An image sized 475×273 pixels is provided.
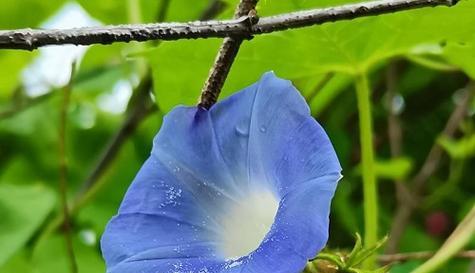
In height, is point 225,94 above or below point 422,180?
above

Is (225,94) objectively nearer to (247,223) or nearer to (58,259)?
(247,223)

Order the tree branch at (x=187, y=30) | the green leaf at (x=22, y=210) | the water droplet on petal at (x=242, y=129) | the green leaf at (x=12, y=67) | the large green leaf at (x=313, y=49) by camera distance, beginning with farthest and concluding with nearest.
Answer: the green leaf at (x=12, y=67) < the green leaf at (x=22, y=210) < the large green leaf at (x=313, y=49) < the water droplet on petal at (x=242, y=129) < the tree branch at (x=187, y=30)

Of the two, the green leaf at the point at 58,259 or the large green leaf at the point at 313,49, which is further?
the green leaf at the point at 58,259

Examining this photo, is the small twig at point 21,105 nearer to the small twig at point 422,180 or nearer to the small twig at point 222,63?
the small twig at point 422,180

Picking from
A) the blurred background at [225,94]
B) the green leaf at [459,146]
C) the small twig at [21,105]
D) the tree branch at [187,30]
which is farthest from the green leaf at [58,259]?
the tree branch at [187,30]

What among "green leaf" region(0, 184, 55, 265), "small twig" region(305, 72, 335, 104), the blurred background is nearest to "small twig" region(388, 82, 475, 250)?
the blurred background

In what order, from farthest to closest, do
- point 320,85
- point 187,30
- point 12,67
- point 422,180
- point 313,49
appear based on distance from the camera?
point 12,67 < point 422,180 < point 320,85 < point 313,49 < point 187,30

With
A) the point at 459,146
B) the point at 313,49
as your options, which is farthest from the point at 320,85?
the point at 459,146
